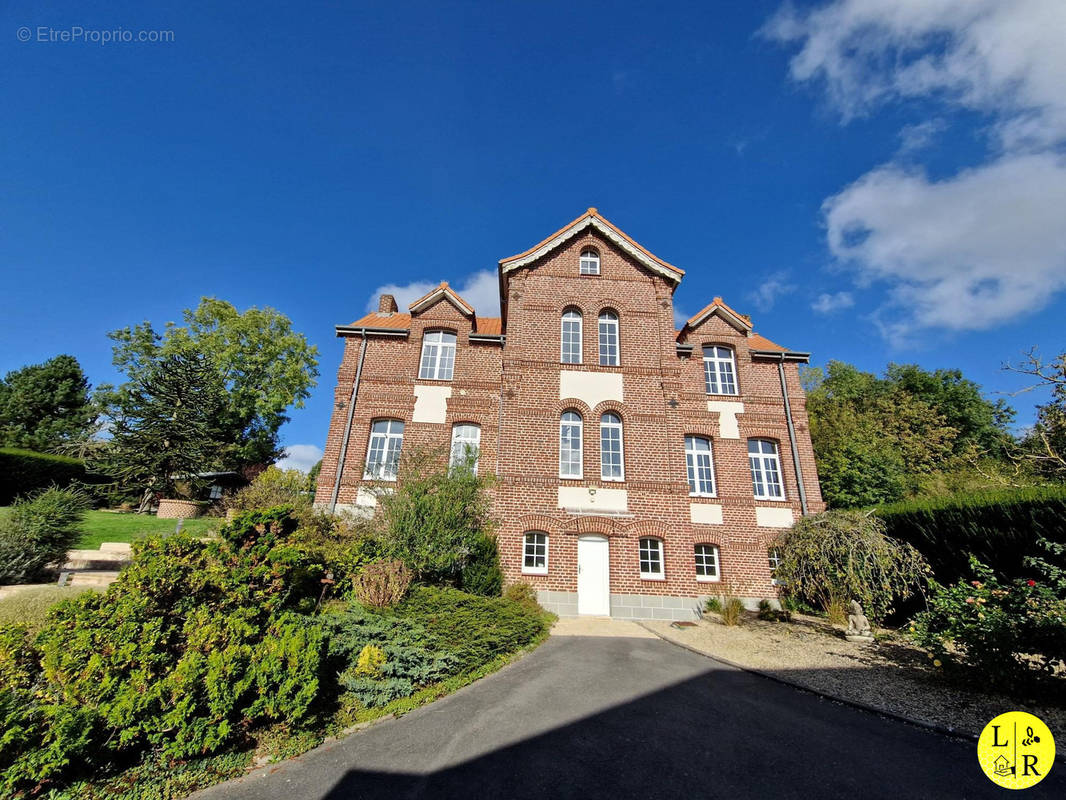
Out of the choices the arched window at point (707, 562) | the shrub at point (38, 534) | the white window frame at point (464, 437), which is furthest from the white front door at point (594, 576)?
the shrub at point (38, 534)

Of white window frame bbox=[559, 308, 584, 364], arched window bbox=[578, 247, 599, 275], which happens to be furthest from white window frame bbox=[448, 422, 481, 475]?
arched window bbox=[578, 247, 599, 275]

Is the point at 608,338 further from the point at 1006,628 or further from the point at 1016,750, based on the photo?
the point at 1016,750

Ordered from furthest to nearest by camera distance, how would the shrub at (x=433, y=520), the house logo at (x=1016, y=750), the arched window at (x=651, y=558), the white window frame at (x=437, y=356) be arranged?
the white window frame at (x=437, y=356) < the arched window at (x=651, y=558) < the shrub at (x=433, y=520) < the house logo at (x=1016, y=750)

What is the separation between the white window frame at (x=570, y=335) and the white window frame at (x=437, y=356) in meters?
4.16

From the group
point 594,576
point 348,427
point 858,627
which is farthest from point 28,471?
point 858,627

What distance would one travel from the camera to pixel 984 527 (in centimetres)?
948

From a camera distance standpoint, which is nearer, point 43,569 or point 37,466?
point 43,569

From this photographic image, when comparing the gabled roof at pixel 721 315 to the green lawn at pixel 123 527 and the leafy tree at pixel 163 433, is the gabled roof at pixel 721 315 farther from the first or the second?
the leafy tree at pixel 163 433

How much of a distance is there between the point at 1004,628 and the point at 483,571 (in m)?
9.80

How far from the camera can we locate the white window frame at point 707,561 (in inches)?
521

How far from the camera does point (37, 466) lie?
18.2m

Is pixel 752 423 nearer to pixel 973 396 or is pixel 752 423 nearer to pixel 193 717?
pixel 193 717

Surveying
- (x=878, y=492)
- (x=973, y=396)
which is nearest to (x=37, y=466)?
(x=878, y=492)

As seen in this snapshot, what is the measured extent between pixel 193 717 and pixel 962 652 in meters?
12.4
